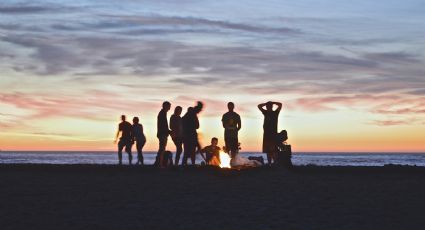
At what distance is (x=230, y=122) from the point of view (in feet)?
71.2

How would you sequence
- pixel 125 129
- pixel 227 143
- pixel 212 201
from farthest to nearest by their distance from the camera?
pixel 125 129, pixel 227 143, pixel 212 201

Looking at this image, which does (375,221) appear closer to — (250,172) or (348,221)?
(348,221)

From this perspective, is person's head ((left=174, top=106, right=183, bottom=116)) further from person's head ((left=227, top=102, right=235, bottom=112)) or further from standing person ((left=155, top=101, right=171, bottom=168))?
person's head ((left=227, top=102, right=235, bottom=112))

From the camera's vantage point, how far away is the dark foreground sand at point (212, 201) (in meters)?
9.60

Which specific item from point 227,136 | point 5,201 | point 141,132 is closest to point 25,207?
point 5,201

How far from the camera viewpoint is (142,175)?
18.7 metres

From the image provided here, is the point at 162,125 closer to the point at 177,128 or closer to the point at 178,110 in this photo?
the point at 177,128

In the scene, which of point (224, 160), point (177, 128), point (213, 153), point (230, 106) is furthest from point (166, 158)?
point (230, 106)

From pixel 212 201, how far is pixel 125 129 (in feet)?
44.3

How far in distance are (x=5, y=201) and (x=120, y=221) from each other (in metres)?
3.38

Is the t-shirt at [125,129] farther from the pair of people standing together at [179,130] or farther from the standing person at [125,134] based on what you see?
the pair of people standing together at [179,130]

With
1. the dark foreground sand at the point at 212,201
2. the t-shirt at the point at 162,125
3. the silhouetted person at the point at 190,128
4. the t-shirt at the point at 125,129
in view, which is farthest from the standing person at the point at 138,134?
the dark foreground sand at the point at 212,201

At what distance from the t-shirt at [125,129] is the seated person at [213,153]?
146 inches

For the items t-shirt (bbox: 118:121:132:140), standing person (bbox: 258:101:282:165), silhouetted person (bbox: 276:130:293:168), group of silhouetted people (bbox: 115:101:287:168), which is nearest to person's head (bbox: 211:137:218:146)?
group of silhouetted people (bbox: 115:101:287:168)
